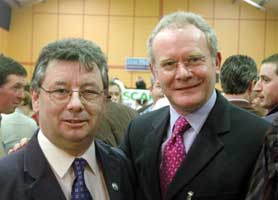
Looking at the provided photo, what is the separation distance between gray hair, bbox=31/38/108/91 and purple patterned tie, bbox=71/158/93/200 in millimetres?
322

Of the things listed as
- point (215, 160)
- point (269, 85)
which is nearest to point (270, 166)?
point (215, 160)

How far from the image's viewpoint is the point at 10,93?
377cm

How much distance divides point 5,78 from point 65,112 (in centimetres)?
229

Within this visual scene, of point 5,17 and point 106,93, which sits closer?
point 106,93

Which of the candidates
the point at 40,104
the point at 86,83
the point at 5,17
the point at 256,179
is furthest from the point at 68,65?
the point at 5,17

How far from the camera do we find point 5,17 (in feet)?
45.3

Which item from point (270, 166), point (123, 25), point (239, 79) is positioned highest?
point (123, 25)

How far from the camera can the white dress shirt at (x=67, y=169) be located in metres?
1.68

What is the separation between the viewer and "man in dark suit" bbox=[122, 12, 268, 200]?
1.85 meters

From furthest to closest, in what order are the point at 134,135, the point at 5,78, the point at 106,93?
the point at 5,78, the point at 134,135, the point at 106,93

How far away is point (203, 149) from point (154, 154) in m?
0.24

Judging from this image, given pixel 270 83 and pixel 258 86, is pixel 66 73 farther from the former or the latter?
pixel 258 86

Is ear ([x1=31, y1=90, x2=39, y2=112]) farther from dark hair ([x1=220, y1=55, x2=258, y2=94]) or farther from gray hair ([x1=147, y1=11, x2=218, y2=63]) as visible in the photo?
dark hair ([x1=220, y1=55, x2=258, y2=94])

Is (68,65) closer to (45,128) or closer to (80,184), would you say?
(45,128)
